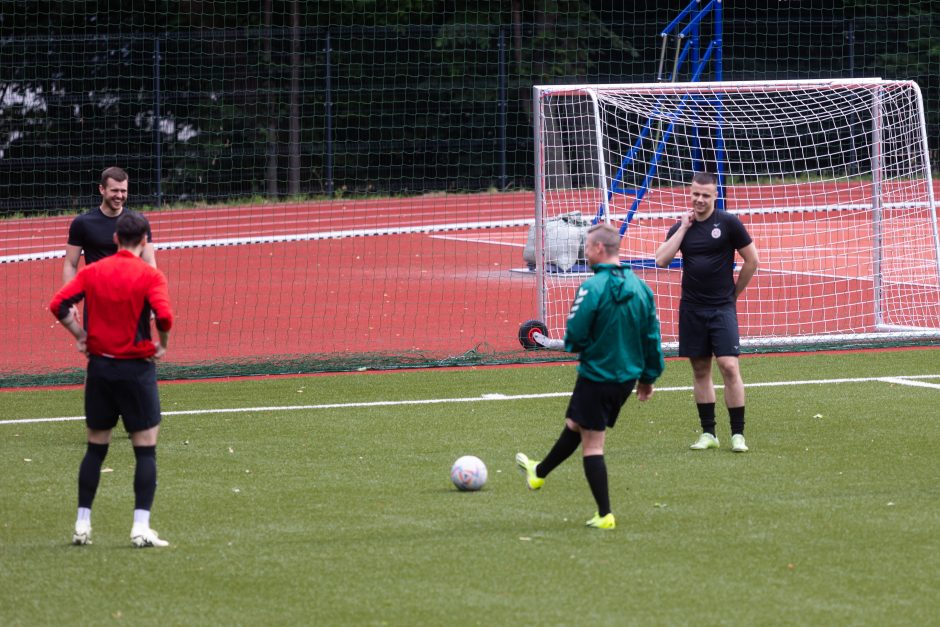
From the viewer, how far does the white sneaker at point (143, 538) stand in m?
7.08

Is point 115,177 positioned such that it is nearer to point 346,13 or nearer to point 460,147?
point 460,147

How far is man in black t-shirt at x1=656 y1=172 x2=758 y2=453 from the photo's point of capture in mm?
9633

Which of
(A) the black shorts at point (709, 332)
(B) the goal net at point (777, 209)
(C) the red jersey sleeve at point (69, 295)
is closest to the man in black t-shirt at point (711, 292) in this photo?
(A) the black shorts at point (709, 332)

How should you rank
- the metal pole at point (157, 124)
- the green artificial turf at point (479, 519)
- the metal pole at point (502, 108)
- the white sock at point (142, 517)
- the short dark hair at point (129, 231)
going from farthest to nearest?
the metal pole at point (502, 108) < the metal pole at point (157, 124) < the white sock at point (142, 517) < the short dark hair at point (129, 231) < the green artificial turf at point (479, 519)

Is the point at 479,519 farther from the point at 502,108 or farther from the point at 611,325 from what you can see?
the point at 502,108

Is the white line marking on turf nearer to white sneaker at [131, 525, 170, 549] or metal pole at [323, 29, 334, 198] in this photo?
white sneaker at [131, 525, 170, 549]

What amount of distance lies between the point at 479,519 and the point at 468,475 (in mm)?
670

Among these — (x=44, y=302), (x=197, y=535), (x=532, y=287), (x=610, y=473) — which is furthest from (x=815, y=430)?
(x=44, y=302)

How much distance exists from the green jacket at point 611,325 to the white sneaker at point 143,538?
2377 millimetres

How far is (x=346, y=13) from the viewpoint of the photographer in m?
31.3

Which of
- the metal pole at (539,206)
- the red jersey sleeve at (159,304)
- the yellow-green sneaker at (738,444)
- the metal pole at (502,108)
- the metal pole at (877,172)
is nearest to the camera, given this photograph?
the red jersey sleeve at (159,304)

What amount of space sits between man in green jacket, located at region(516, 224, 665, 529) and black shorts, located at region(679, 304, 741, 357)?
228cm

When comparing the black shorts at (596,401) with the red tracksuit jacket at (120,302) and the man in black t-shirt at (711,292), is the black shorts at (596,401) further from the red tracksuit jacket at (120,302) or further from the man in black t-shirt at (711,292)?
the man in black t-shirt at (711,292)

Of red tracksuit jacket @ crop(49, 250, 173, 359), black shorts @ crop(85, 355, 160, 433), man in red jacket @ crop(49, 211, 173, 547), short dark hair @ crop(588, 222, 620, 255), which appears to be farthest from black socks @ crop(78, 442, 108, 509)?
short dark hair @ crop(588, 222, 620, 255)
